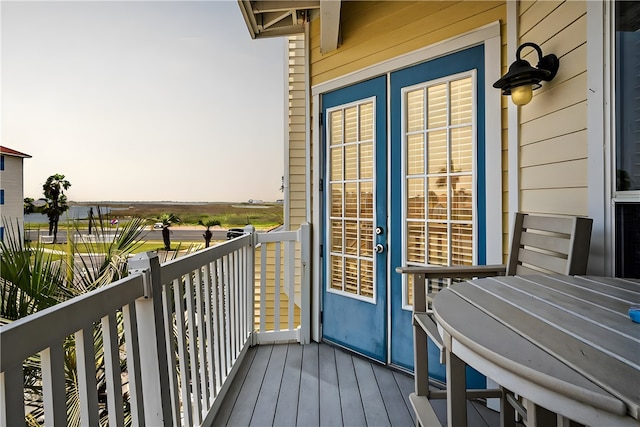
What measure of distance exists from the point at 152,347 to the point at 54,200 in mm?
3543

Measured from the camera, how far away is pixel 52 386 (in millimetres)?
777

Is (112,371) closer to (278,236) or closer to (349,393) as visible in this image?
(349,393)

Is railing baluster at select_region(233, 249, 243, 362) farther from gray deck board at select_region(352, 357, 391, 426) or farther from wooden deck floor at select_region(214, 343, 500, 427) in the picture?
gray deck board at select_region(352, 357, 391, 426)

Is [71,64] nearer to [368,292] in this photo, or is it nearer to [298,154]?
[298,154]

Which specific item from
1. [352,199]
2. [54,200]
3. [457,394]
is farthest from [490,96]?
[54,200]

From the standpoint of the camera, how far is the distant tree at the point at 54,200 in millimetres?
2795

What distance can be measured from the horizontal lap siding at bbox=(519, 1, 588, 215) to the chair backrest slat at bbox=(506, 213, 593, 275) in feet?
0.48

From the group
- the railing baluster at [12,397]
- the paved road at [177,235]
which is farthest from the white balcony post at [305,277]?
the railing baluster at [12,397]

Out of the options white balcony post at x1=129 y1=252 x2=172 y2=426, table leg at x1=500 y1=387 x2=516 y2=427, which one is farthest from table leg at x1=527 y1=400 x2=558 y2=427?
white balcony post at x1=129 y1=252 x2=172 y2=426

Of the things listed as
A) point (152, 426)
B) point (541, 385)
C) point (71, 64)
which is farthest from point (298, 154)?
point (71, 64)

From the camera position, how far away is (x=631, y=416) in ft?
1.74

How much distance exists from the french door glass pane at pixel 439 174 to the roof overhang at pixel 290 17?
0.86 metres

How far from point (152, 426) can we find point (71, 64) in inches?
323

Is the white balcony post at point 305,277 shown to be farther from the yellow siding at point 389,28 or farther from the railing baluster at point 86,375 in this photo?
the railing baluster at point 86,375
